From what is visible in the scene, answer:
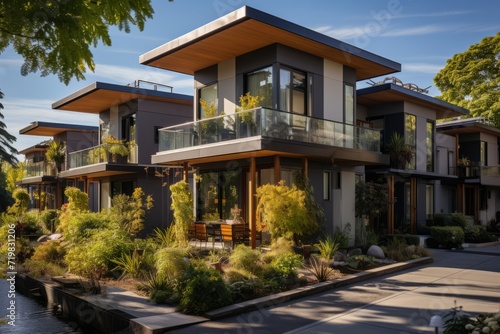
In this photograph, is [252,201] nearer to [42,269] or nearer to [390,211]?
[42,269]

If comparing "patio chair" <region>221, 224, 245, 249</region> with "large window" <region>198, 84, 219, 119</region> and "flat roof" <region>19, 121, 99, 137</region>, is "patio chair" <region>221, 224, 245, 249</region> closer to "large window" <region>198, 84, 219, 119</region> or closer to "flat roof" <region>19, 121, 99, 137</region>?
"large window" <region>198, 84, 219, 119</region>

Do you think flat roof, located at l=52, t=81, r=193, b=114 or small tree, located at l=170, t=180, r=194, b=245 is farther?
flat roof, located at l=52, t=81, r=193, b=114

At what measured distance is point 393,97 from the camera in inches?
896

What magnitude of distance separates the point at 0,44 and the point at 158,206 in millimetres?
19543

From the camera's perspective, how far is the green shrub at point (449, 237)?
748 inches

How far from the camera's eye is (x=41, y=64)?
4965 millimetres

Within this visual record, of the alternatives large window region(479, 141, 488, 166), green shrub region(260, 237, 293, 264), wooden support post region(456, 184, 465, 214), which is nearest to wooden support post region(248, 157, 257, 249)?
green shrub region(260, 237, 293, 264)

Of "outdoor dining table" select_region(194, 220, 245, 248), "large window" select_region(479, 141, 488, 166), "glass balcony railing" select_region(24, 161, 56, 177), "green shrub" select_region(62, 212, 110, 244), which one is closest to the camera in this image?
"outdoor dining table" select_region(194, 220, 245, 248)

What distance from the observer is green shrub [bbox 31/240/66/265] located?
599 inches

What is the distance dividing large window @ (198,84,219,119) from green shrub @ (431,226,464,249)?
35.0ft

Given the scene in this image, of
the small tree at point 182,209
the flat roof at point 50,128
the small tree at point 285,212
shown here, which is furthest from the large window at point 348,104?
the flat roof at point 50,128

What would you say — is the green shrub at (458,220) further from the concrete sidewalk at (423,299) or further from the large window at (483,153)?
the large window at (483,153)

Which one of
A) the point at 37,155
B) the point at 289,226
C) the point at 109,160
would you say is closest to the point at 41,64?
the point at 289,226

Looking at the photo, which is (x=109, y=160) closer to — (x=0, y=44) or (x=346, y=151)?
(x=346, y=151)
